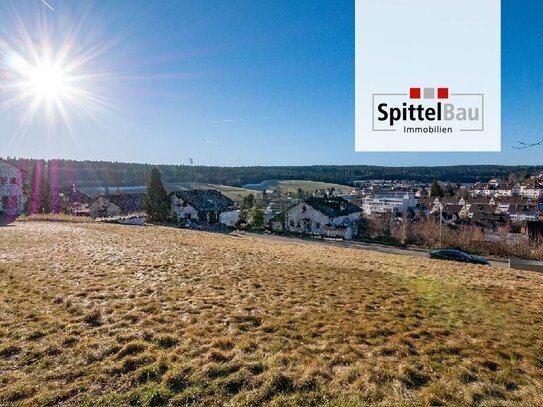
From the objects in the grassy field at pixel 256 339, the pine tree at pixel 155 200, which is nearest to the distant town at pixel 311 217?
the pine tree at pixel 155 200

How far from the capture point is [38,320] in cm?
717

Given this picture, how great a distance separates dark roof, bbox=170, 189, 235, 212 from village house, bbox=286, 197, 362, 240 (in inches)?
465

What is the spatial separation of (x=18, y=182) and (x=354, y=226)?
45805 millimetres

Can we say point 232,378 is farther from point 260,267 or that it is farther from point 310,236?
point 310,236

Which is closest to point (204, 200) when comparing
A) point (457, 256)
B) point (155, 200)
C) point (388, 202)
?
point (155, 200)

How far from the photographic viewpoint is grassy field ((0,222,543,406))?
4.87m

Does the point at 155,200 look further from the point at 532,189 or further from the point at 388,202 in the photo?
the point at 532,189

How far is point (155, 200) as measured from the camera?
162ft

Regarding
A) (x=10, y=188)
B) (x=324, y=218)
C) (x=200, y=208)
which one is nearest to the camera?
(x=10, y=188)

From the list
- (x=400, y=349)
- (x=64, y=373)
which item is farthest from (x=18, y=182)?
(x=400, y=349)

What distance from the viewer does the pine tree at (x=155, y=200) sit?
162ft

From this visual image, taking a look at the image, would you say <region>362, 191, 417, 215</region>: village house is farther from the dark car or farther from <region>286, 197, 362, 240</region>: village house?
the dark car

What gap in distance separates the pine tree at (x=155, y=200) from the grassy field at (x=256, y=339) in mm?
37629

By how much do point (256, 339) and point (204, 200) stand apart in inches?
2081
